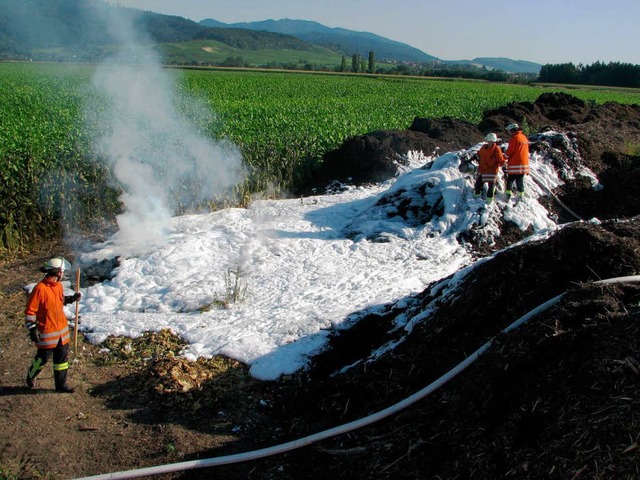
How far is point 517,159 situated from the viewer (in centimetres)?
1151

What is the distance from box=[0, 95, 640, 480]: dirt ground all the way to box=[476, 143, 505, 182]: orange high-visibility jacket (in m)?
4.32

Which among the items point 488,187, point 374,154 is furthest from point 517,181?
point 374,154

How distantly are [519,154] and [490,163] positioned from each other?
0.82 meters

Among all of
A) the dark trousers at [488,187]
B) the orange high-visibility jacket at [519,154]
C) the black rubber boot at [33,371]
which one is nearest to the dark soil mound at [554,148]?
the orange high-visibility jacket at [519,154]

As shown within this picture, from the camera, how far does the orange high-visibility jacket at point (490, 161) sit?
11.1m

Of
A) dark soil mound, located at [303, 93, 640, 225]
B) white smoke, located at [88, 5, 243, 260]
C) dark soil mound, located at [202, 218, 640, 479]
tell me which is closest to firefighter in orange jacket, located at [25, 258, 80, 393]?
dark soil mound, located at [202, 218, 640, 479]

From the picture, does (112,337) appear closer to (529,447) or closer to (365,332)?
(365,332)

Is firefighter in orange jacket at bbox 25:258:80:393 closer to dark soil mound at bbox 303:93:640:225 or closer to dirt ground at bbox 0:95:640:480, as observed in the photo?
dirt ground at bbox 0:95:640:480

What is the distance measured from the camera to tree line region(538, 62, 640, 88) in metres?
68.5

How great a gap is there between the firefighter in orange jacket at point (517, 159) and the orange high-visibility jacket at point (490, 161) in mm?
488

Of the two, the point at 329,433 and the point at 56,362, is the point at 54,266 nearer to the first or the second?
the point at 56,362

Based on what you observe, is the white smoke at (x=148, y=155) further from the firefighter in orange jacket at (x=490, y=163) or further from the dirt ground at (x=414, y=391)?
the firefighter in orange jacket at (x=490, y=163)

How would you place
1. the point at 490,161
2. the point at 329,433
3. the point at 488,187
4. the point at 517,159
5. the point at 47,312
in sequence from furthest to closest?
1. the point at 517,159
2. the point at 488,187
3. the point at 490,161
4. the point at 47,312
5. the point at 329,433

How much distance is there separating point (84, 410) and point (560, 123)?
20.6m
